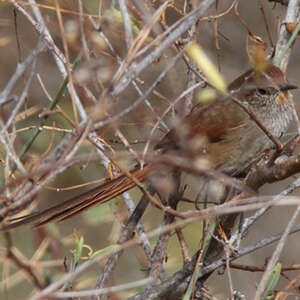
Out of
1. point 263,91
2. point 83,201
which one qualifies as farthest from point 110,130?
point 263,91

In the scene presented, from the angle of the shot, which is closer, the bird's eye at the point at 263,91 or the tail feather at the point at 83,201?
the tail feather at the point at 83,201

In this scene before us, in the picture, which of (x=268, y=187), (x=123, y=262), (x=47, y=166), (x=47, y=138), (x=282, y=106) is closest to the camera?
(x=47, y=166)

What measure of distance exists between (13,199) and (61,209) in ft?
3.25

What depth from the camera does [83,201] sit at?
3418 mm

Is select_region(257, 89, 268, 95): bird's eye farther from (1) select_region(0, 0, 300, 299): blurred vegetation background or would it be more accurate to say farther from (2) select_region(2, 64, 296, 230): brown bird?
(1) select_region(0, 0, 300, 299): blurred vegetation background

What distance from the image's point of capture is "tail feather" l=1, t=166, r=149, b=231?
2.96 metres

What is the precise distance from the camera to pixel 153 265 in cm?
319

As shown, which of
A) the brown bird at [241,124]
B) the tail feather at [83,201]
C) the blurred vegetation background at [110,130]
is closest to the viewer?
the tail feather at [83,201]

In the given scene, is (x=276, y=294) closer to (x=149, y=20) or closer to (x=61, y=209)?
(x=61, y=209)

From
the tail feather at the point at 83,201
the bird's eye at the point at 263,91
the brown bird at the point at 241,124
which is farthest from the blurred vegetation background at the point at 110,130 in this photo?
the bird's eye at the point at 263,91

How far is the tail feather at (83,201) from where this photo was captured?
2959 millimetres

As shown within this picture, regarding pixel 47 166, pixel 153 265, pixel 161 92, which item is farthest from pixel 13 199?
pixel 161 92

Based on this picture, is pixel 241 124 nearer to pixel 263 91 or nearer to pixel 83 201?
pixel 263 91

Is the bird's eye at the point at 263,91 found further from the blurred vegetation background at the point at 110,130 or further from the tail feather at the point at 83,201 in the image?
the tail feather at the point at 83,201
